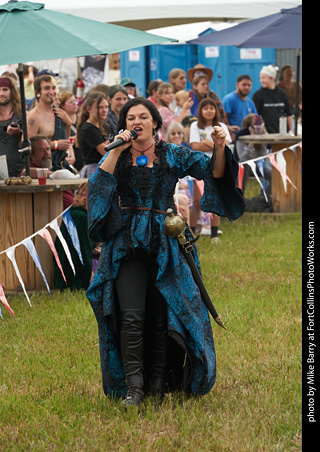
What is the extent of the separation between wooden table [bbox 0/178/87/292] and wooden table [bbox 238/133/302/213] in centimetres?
492

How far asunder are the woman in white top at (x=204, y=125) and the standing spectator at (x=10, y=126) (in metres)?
2.45

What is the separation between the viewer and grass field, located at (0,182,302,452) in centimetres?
430

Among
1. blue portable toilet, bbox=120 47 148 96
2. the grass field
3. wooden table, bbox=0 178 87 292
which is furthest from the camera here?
blue portable toilet, bbox=120 47 148 96

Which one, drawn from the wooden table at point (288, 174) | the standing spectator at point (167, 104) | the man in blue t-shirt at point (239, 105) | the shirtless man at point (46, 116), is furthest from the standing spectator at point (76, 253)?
the man in blue t-shirt at point (239, 105)

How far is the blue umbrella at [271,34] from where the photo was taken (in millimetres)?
11747

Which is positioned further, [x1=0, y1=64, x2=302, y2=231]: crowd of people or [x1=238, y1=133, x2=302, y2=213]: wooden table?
[x1=238, y1=133, x2=302, y2=213]: wooden table

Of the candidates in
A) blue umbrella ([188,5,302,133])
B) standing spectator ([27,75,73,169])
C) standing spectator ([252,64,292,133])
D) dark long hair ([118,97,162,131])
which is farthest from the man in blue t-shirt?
dark long hair ([118,97,162,131])

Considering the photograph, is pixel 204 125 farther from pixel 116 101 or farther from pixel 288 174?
pixel 288 174

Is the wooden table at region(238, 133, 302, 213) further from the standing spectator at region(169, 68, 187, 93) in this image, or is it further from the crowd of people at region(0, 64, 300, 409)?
the crowd of people at region(0, 64, 300, 409)

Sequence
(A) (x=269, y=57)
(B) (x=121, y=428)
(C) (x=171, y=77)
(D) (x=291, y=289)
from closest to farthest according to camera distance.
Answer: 1. (B) (x=121, y=428)
2. (D) (x=291, y=289)
3. (C) (x=171, y=77)
4. (A) (x=269, y=57)

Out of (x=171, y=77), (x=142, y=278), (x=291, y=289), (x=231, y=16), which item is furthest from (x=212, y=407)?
(x=231, y=16)
